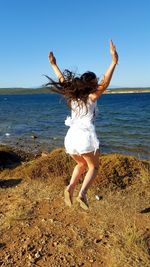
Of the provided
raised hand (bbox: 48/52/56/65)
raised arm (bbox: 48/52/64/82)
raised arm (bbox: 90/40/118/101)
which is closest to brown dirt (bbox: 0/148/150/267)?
raised arm (bbox: 90/40/118/101)

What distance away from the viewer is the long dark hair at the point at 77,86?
6.52 m

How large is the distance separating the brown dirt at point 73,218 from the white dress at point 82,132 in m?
1.35

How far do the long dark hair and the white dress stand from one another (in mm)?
103

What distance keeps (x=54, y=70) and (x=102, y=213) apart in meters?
2.67

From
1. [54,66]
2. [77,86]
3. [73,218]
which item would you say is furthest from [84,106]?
[73,218]

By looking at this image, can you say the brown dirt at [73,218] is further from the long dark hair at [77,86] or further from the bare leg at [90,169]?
the long dark hair at [77,86]

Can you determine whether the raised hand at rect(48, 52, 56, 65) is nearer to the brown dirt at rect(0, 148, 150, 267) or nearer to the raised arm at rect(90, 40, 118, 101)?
the raised arm at rect(90, 40, 118, 101)

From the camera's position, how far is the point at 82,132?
6.55 meters

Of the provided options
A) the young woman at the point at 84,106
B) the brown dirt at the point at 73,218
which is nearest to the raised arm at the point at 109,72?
the young woman at the point at 84,106

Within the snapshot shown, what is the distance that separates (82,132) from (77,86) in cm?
73

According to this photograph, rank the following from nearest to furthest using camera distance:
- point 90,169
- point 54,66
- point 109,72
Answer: point 109,72, point 90,169, point 54,66

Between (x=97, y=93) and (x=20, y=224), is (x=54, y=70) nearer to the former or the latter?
(x=97, y=93)

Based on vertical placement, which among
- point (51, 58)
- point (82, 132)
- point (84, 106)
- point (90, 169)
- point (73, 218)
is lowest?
point (73, 218)

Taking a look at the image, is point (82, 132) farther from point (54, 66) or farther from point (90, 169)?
point (54, 66)
